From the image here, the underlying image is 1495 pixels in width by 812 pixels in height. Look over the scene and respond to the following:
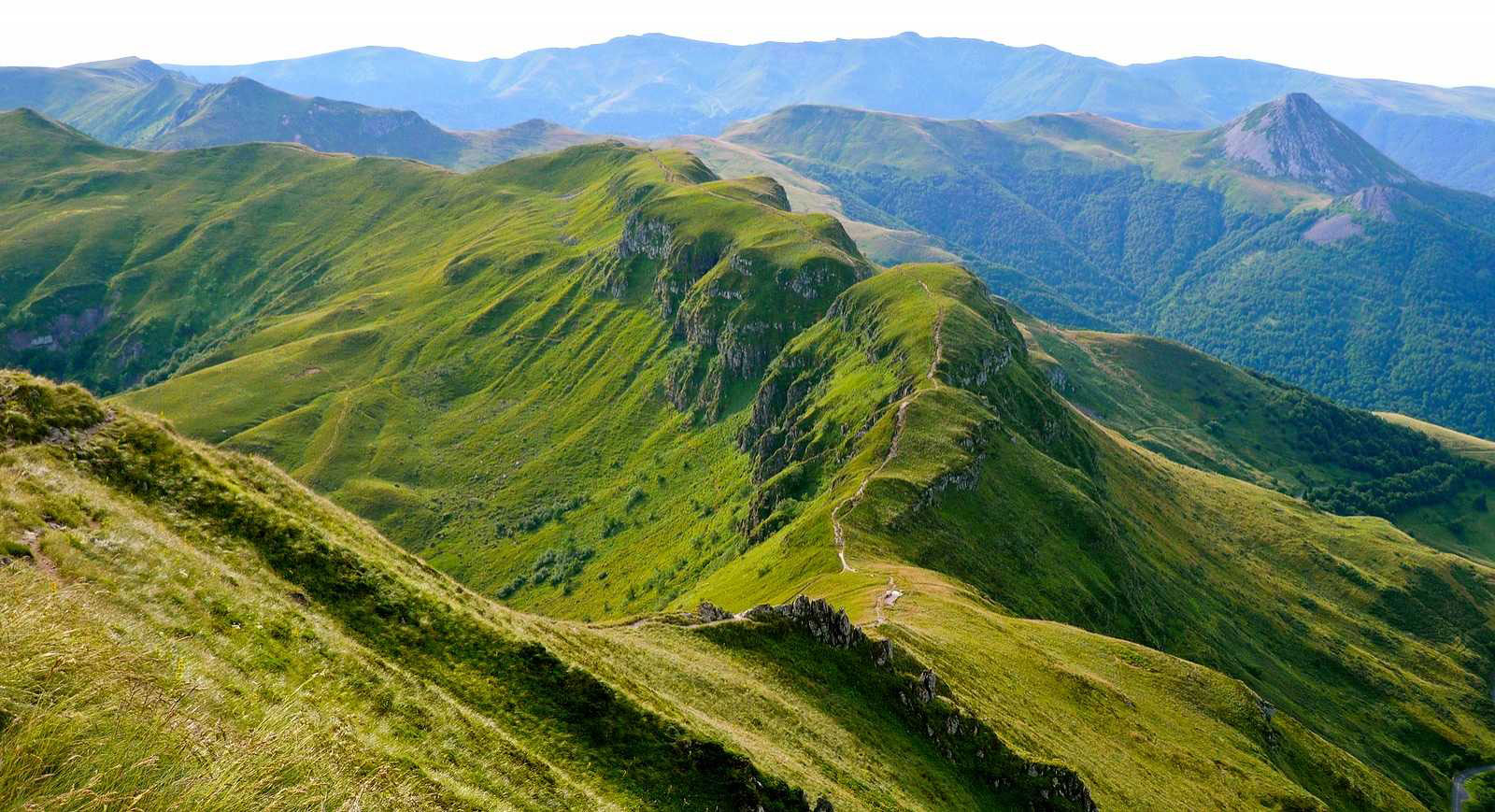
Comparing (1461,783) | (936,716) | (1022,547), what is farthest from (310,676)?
(1461,783)

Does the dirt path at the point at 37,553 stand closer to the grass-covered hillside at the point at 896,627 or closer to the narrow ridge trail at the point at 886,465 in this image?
the grass-covered hillside at the point at 896,627

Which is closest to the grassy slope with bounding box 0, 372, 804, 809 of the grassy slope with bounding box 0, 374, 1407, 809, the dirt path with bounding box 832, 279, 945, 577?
the grassy slope with bounding box 0, 374, 1407, 809

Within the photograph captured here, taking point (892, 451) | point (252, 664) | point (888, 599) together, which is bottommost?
point (892, 451)

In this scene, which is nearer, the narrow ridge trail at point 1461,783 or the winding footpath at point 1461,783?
the narrow ridge trail at point 1461,783

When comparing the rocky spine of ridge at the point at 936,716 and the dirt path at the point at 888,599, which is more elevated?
the rocky spine of ridge at the point at 936,716

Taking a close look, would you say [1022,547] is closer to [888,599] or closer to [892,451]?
[892,451]

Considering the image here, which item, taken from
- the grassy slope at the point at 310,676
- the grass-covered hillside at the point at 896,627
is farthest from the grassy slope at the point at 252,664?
the grass-covered hillside at the point at 896,627

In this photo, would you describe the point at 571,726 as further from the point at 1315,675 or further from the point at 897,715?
the point at 1315,675
